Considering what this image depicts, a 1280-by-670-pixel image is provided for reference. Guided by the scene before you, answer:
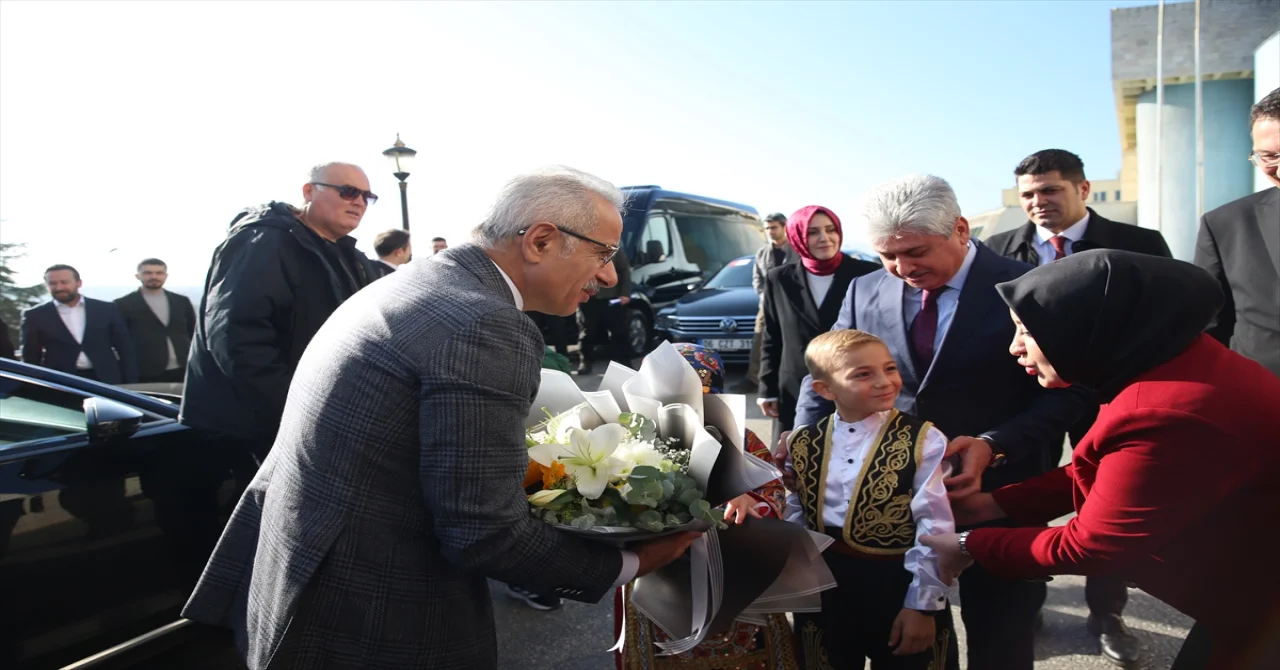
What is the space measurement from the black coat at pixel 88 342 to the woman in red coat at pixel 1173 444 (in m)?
7.52

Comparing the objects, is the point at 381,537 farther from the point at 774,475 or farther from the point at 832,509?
the point at 832,509

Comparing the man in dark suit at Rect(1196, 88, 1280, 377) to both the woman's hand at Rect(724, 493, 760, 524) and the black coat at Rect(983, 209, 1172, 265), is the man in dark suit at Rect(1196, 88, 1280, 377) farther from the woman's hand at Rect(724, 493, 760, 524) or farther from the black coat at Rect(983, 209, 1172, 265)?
the woman's hand at Rect(724, 493, 760, 524)

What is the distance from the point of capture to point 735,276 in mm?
10969

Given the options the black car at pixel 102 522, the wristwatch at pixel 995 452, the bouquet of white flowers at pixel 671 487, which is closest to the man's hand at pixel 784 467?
the bouquet of white flowers at pixel 671 487

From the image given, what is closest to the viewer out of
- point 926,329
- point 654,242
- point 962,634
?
point 926,329

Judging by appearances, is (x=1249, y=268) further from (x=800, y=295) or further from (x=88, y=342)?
(x=88, y=342)

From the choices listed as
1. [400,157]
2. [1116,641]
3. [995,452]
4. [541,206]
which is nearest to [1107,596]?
[1116,641]

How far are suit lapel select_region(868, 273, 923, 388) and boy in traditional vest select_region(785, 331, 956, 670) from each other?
0.19 meters

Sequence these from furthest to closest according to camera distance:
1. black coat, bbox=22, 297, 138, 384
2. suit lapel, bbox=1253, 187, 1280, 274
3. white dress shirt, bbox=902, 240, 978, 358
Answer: black coat, bbox=22, 297, 138, 384, suit lapel, bbox=1253, 187, 1280, 274, white dress shirt, bbox=902, 240, 978, 358

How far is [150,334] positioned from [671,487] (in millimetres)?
7260

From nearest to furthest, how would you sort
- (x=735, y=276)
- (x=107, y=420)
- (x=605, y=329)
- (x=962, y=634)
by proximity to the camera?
1. (x=107, y=420)
2. (x=962, y=634)
3. (x=605, y=329)
4. (x=735, y=276)

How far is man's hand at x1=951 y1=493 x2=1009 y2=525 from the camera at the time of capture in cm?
204

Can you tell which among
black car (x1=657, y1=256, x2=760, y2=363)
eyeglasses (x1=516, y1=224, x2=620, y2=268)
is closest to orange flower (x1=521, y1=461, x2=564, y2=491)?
eyeglasses (x1=516, y1=224, x2=620, y2=268)

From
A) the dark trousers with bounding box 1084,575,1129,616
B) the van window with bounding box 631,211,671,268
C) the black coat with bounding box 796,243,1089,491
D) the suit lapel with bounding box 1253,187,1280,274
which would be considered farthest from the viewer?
the van window with bounding box 631,211,671,268
